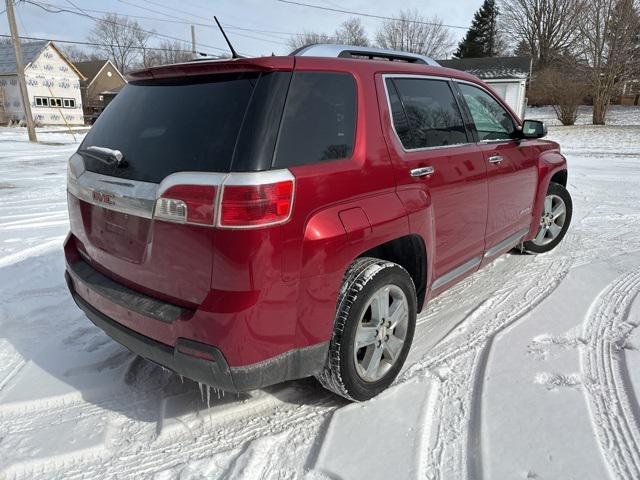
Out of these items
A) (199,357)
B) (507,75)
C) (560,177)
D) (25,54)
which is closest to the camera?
(199,357)

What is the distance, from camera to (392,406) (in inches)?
104

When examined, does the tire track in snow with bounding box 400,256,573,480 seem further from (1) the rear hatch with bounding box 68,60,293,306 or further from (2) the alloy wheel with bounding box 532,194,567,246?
(1) the rear hatch with bounding box 68,60,293,306

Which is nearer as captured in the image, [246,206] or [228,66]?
[246,206]

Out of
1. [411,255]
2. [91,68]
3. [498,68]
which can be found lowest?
[411,255]

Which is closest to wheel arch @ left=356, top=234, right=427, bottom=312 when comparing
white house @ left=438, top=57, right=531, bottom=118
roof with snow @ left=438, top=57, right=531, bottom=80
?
white house @ left=438, top=57, right=531, bottom=118

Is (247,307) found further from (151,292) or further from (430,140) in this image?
(430,140)

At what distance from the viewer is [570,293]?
402cm

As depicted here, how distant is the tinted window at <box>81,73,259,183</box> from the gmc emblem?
0.36ft

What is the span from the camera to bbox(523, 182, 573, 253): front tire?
5.01 metres

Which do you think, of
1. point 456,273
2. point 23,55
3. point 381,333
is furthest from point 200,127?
point 23,55

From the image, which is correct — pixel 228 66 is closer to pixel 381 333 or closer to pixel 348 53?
pixel 348 53

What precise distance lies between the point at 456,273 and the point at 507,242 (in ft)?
Answer: 3.31

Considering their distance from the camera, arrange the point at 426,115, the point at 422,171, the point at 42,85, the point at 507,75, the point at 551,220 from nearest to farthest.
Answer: the point at 422,171 < the point at 426,115 < the point at 551,220 < the point at 507,75 < the point at 42,85

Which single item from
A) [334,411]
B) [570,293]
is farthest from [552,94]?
[334,411]
